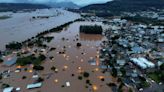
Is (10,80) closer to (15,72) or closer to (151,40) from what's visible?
(15,72)

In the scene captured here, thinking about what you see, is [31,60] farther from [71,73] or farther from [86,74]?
[86,74]

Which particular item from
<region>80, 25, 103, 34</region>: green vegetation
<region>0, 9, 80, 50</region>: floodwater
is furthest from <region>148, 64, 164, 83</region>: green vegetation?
<region>80, 25, 103, 34</region>: green vegetation

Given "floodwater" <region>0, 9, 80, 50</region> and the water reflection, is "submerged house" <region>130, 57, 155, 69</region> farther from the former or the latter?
"floodwater" <region>0, 9, 80, 50</region>

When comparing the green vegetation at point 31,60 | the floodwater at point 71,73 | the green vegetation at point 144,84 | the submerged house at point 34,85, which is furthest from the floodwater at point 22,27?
the green vegetation at point 144,84

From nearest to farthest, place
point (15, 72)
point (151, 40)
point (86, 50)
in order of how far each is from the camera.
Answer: point (15, 72) → point (86, 50) → point (151, 40)

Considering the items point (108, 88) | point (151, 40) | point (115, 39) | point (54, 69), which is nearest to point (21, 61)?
point (54, 69)

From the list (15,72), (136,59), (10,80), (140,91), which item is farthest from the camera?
(136,59)

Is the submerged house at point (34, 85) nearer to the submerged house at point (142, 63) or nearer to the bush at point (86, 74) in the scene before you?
the bush at point (86, 74)

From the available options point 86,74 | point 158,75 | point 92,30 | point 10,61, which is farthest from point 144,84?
point 92,30
